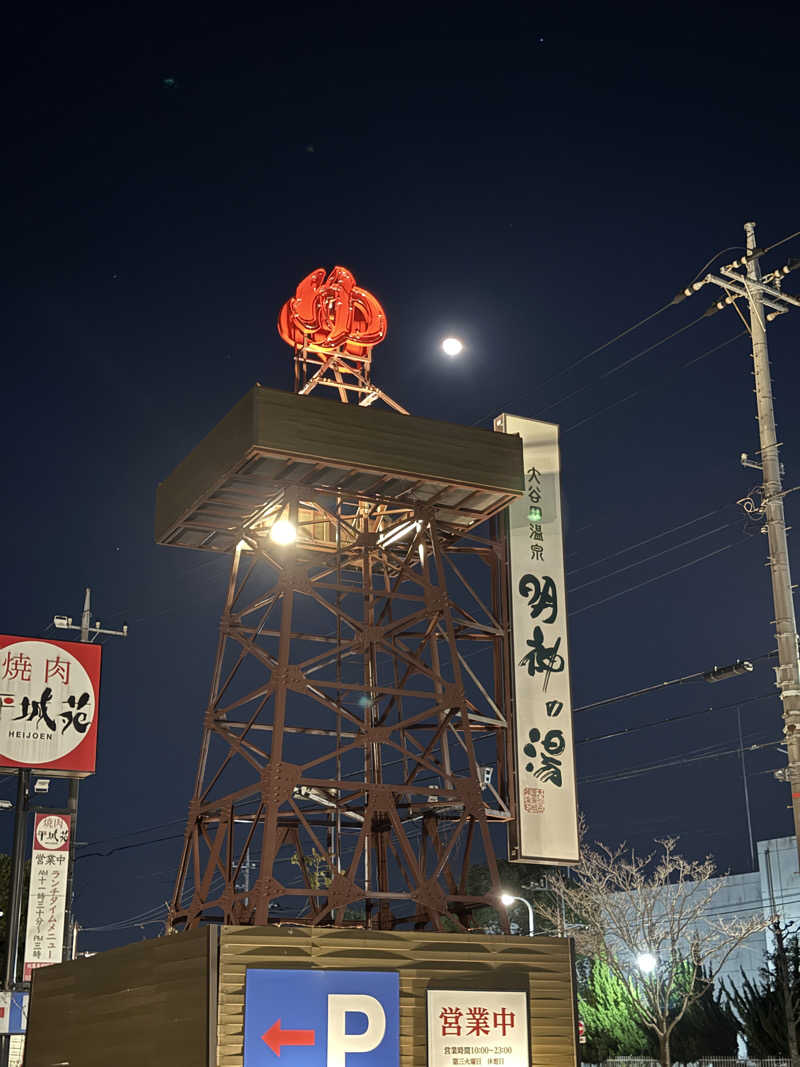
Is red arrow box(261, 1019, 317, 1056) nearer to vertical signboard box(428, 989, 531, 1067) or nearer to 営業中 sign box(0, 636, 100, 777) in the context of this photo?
vertical signboard box(428, 989, 531, 1067)

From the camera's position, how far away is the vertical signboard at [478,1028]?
51.1 feet

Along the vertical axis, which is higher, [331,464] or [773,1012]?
[331,464]

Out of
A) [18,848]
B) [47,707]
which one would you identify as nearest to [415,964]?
[47,707]

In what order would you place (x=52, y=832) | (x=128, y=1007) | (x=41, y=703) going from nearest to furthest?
(x=128, y=1007)
(x=41, y=703)
(x=52, y=832)

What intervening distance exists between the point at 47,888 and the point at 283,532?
1792 centimetres

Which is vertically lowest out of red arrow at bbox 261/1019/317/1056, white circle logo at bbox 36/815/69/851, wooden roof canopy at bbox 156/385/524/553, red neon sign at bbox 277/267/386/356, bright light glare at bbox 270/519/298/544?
red arrow at bbox 261/1019/317/1056

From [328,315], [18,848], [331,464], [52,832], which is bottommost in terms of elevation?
[18,848]

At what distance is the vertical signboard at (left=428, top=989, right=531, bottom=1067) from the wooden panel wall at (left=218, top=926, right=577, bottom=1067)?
0.42ft

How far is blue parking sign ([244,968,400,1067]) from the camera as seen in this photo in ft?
48.5

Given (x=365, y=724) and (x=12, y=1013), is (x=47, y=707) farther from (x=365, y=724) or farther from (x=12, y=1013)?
(x=365, y=724)

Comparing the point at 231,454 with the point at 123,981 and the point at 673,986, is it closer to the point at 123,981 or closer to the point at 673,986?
the point at 123,981

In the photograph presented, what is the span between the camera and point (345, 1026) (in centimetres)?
1513

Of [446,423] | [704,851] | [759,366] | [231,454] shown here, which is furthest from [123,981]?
[704,851]

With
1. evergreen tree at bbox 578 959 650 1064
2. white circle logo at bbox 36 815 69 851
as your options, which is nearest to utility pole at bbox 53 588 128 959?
white circle logo at bbox 36 815 69 851
